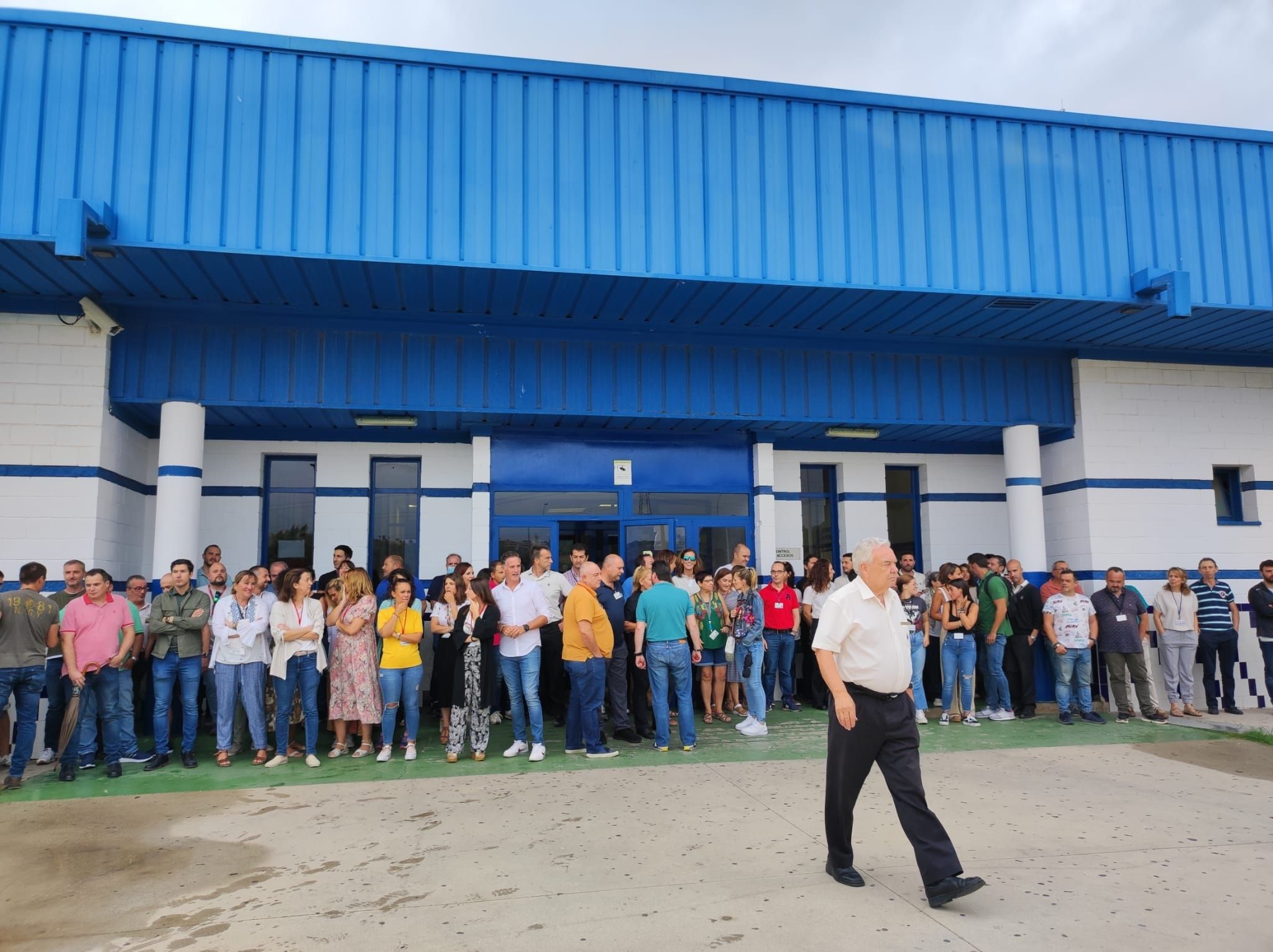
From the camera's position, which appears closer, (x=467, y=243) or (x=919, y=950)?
(x=919, y=950)

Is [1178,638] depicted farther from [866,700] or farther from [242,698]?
[242,698]

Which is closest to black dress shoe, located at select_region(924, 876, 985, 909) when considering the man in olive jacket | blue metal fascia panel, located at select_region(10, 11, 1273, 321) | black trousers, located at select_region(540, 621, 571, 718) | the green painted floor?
the green painted floor

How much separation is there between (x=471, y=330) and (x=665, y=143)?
3.11m

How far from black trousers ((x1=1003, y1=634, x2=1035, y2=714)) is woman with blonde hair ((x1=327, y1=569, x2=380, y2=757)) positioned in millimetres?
7229

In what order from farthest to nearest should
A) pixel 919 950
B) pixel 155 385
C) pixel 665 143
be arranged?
pixel 155 385
pixel 665 143
pixel 919 950

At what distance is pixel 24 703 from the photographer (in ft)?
24.3

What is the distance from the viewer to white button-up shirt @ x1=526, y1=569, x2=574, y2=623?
8.95 meters

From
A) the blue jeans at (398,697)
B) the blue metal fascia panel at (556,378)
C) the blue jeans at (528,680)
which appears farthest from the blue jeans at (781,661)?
the blue jeans at (398,697)

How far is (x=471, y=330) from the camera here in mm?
10156

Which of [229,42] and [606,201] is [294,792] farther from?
[229,42]

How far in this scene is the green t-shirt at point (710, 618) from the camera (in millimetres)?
9438

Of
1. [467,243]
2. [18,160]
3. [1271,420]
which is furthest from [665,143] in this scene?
[1271,420]

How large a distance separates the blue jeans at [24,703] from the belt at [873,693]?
6875mm

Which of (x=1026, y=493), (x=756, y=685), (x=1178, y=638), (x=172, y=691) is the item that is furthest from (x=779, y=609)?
(x=172, y=691)
